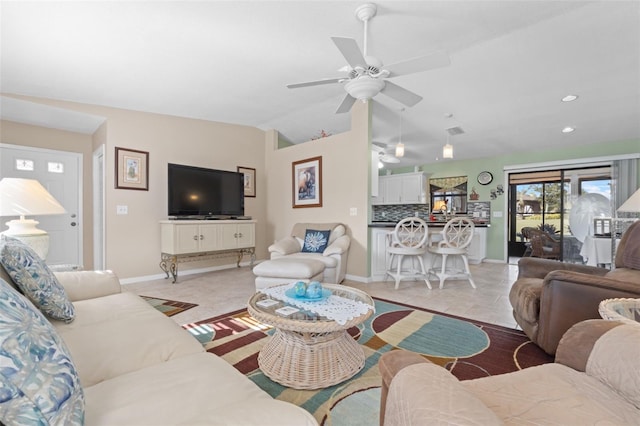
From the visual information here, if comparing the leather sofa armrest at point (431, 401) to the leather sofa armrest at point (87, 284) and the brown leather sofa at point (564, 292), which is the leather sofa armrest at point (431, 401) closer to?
the brown leather sofa at point (564, 292)

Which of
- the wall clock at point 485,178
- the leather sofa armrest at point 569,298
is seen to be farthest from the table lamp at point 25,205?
the wall clock at point 485,178

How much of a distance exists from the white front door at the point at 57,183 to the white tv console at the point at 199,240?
1575 millimetres

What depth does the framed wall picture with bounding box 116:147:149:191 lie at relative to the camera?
3834 mm

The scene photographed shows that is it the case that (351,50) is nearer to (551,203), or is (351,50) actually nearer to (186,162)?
(186,162)

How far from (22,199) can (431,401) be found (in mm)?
2980

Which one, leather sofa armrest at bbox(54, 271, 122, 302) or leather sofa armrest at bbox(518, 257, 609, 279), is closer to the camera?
leather sofa armrest at bbox(54, 271, 122, 302)

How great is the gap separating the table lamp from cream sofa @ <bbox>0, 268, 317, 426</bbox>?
1.22 m

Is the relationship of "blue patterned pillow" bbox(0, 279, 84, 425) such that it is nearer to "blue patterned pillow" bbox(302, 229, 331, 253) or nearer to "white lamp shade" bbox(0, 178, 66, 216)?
"white lamp shade" bbox(0, 178, 66, 216)

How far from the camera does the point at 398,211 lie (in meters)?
7.35

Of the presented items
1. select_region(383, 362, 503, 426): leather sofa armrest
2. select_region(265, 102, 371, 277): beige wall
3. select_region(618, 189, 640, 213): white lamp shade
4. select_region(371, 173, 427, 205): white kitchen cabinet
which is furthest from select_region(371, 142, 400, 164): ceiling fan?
select_region(383, 362, 503, 426): leather sofa armrest

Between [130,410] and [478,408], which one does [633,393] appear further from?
[130,410]

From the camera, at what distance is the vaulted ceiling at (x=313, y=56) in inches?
86.0


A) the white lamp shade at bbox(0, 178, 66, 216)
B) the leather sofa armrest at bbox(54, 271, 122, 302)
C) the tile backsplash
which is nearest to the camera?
the leather sofa armrest at bbox(54, 271, 122, 302)

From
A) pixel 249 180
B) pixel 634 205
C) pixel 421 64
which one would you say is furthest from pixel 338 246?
pixel 634 205
